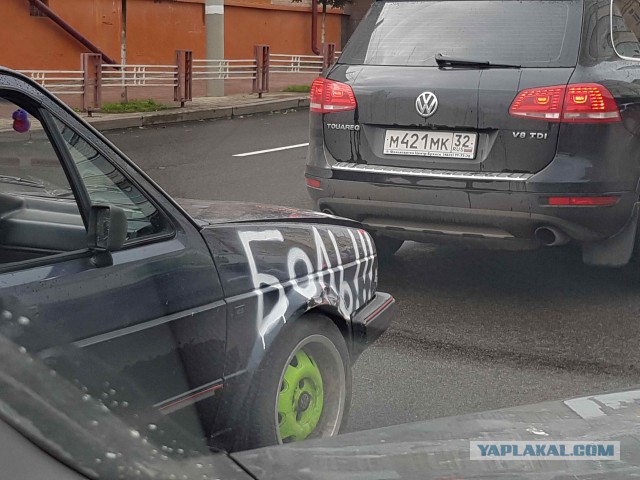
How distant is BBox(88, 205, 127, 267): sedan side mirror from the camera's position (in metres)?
2.61

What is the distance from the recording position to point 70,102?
15.1 meters

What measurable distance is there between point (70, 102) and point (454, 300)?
10746 millimetres

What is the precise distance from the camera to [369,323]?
3779mm

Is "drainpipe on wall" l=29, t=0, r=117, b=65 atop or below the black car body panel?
atop

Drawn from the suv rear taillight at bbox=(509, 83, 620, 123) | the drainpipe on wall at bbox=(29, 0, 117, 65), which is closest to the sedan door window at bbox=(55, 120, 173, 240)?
the suv rear taillight at bbox=(509, 83, 620, 123)

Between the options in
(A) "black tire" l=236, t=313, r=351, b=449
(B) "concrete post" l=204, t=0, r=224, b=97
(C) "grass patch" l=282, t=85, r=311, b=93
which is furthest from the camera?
(C) "grass patch" l=282, t=85, r=311, b=93

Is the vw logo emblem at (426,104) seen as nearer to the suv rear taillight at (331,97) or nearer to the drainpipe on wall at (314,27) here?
the suv rear taillight at (331,97)

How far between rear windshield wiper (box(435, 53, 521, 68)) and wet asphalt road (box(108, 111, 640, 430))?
133cm

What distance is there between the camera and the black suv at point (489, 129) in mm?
5035

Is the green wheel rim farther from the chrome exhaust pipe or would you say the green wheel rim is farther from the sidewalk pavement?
the sidewalk pavement

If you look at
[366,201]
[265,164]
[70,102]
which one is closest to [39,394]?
[366,201]

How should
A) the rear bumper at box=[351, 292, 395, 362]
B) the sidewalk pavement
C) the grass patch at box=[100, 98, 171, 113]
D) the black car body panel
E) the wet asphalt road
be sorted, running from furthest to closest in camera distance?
the grass patch at box=[100, 98, 171, 113] → the sidewalk pavement → the wet asphalt road → the rear bumper at box=[351, 292, 395, 362] → the black car body panel

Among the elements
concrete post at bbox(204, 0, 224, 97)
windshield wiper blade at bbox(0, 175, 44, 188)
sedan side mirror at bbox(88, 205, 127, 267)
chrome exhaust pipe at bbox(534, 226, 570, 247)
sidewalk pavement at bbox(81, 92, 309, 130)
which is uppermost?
concrete post at bbox(204, 0, 224, 97)

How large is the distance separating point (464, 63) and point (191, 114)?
11478 mm
